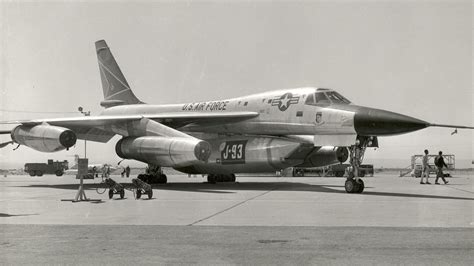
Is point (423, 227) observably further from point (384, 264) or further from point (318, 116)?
point (318, 116)

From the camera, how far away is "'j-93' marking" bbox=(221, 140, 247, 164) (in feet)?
67.2

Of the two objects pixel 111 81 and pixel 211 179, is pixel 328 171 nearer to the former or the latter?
pixel 211 179

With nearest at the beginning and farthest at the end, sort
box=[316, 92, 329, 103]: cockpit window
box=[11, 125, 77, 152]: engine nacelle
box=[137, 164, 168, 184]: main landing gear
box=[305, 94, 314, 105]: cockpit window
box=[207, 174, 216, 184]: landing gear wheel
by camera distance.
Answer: box=[316, 92, 329, 103]: cockpit window
box=[305, 94, 314, 105]: cockpit window
box=[11, 125, 77, 152]: engine nacelle
box=[137, 164, 168, 184]: main landing gear
box=[207, 174, 216, 184]: landing gear wheel

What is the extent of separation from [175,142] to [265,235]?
12220 mm

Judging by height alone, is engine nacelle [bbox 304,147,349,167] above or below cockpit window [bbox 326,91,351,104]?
below

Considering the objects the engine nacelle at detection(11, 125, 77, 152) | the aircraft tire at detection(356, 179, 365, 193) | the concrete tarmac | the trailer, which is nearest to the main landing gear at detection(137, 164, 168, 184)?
the engine nacelle at detection(11, 125, 77, 152)

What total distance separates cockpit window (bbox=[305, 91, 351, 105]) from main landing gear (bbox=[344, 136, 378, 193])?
168 centimetres

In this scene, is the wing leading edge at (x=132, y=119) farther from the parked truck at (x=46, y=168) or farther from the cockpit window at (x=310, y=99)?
the parked truck at (x=46, y=168)

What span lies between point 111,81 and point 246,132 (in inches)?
416

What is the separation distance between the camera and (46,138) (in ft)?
67.2

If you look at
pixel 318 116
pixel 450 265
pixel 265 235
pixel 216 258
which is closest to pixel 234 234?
pixel 265 235

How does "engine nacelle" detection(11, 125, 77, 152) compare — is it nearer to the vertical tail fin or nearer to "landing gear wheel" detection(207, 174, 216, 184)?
"landing gear wheel" detection(207, 174, 216, 184)

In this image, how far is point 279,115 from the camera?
1933 centimetres

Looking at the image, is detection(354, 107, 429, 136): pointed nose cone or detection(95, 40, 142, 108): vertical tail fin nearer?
detection(354, 107, 429, 136): pointed nose cone
